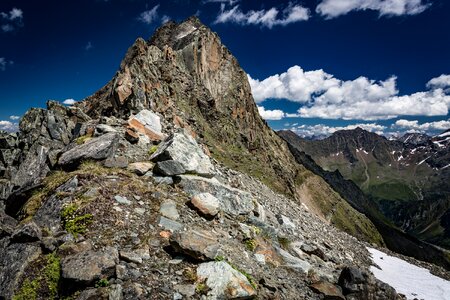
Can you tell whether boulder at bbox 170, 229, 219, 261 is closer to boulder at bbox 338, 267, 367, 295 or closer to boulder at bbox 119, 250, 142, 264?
boulder at bbox 119, 250, 142, 264

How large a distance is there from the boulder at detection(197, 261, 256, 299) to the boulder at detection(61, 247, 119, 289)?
2.57 meters

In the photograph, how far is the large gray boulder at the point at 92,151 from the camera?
15391mm

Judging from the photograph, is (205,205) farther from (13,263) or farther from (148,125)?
(148,125)

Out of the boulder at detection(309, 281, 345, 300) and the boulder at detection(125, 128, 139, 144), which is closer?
the boulder at detection(309, 281, 345, 300)

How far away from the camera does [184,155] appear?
54.4 ft

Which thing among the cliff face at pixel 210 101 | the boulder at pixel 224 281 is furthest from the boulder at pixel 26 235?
the cliff face at pixel 210 101

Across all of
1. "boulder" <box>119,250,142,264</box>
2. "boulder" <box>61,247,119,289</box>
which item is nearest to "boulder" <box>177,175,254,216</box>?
"boulder" <box>119,250,142,264</box>

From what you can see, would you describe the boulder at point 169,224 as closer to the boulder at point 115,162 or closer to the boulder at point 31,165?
the boulder at point 115,162

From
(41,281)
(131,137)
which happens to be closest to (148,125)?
(131,137)

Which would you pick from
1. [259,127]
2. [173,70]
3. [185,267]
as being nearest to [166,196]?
[185,267]

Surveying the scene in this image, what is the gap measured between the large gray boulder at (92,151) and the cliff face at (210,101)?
1464 cm

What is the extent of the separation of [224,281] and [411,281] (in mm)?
27289

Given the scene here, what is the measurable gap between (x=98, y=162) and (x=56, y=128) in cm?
1211

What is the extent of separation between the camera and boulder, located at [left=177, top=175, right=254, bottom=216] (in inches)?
601
